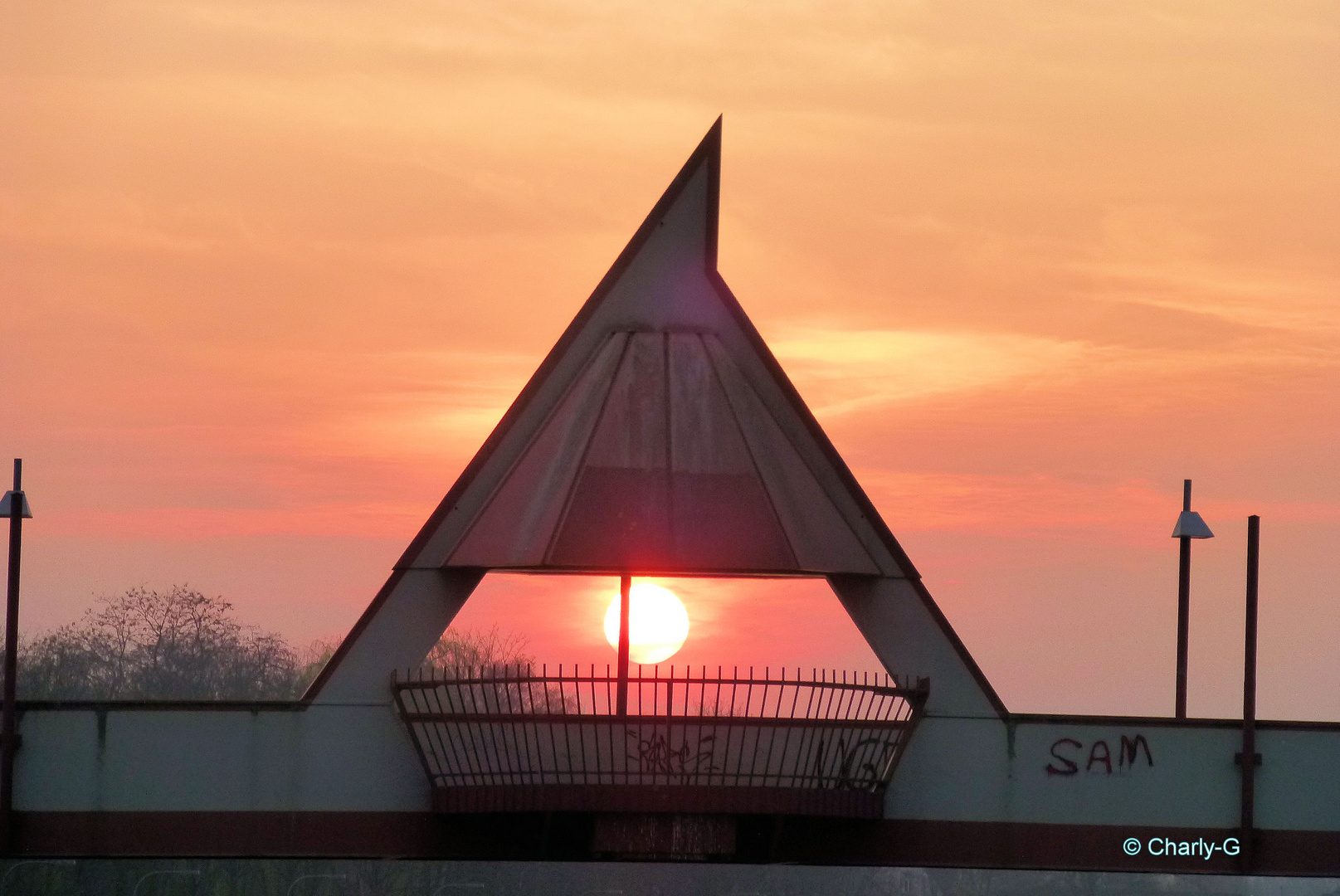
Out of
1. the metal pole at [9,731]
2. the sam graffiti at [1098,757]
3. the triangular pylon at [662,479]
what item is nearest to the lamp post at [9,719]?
the metal pole at [9,731]

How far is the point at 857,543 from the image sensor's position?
2164 cm

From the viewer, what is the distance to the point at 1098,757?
21781mm

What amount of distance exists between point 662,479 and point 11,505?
7.66 metres

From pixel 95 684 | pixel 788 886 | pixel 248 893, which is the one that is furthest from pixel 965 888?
pixel 95 684

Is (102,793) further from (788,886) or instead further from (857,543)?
(788,886)

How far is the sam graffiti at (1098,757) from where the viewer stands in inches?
856

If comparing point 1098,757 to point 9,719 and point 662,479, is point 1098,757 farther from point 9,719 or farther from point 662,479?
point 9,719

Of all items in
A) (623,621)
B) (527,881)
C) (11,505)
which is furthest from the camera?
(527,881)

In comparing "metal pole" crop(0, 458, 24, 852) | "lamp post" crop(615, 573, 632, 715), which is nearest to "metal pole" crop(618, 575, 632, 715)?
"lamp post" crop(615, 573, 632, 715)

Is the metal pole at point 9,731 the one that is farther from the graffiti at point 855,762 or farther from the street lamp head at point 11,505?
the graffiti at point 855,762

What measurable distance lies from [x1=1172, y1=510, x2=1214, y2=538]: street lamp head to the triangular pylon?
153 inches

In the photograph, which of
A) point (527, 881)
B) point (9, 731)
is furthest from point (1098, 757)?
point (527, 881)

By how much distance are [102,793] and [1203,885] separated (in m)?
98.3

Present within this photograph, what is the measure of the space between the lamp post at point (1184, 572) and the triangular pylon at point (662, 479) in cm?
391
